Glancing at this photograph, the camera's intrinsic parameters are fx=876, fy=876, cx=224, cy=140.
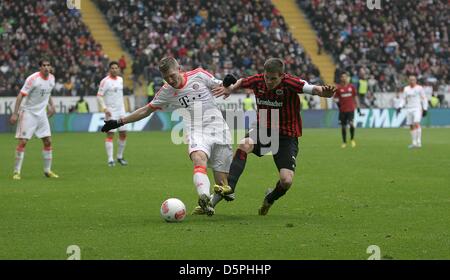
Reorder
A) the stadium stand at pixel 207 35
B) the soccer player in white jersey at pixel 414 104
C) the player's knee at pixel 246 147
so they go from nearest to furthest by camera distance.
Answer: the player's knee at pixel 246 147
the soccer player in white jersey at pixel 414 104
the stadium stand at pixel 207 35

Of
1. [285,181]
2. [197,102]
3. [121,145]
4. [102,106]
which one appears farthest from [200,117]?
[121,145]

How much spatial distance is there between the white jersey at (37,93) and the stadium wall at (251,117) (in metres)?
19.1

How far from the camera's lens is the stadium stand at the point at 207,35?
4509 cm

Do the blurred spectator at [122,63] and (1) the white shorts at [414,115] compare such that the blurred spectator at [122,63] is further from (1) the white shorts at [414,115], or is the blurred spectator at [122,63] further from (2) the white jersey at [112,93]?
(2) the white jersey at [112,93]

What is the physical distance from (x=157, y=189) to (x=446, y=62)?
119 ft

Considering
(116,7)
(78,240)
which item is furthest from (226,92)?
(116,7)

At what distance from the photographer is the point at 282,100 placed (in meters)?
11.9

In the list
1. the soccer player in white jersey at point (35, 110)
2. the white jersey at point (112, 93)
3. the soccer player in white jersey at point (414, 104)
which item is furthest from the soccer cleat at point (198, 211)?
the soccer player in white jersey at point (414, 104)

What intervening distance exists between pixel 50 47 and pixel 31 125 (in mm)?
25679

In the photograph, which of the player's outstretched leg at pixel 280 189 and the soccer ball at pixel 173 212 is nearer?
the soccer ball at pixel 173 212

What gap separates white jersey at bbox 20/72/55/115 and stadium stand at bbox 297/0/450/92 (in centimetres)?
2984

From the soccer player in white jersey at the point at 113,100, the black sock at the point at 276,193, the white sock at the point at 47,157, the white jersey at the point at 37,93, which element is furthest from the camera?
the soccer player in white jersey at the point at 113,100

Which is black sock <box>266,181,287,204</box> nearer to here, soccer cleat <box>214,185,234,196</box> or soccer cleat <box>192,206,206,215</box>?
soccer cleat <box>214,185,234,196</box>
